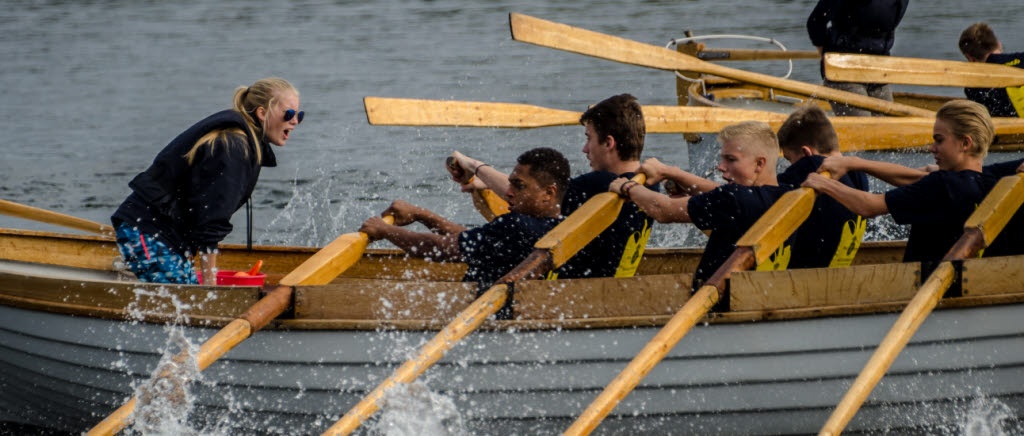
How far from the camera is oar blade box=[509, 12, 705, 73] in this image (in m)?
5.74

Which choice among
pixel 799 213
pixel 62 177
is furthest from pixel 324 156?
pixel 799 213

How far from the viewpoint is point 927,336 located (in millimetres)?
3889

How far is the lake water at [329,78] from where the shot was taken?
38.2 feet

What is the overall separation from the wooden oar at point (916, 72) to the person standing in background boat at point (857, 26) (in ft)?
2.98

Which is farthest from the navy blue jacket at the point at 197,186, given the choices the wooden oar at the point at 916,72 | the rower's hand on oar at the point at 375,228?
the wooden oar at the point at 916,72

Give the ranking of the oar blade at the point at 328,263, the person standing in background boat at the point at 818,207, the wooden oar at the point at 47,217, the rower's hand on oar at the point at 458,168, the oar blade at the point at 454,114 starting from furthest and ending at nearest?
1. the wooden oar at the point at 47,217
2. the rower's hand on oar at the point at 458,168
3. the oar blade at the point at 454,114
4. the person standing in background boat at the point at 818,207
5. the oar blade at the point at 328,263

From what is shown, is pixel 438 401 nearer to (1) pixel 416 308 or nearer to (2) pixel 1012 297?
(1) pixel 416 308

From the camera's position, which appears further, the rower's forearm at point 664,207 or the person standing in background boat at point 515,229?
the person standing in background boat at point 515,229

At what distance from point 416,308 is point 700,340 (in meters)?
1.06

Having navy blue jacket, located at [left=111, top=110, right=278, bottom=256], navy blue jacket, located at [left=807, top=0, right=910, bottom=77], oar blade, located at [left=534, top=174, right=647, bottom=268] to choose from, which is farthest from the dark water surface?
navy blue jacket, located at [left=111, top=110, right=278, bottom=256]

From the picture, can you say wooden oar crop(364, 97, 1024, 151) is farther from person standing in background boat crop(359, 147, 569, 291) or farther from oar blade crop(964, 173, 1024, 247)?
oar blade crop(964, 173, 1024, 247)

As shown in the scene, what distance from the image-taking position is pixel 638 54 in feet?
21.1

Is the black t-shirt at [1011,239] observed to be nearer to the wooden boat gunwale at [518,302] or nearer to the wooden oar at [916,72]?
the wooden boat gunwale at [518,302]

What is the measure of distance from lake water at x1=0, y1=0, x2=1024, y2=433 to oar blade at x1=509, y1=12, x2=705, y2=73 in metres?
2.29
